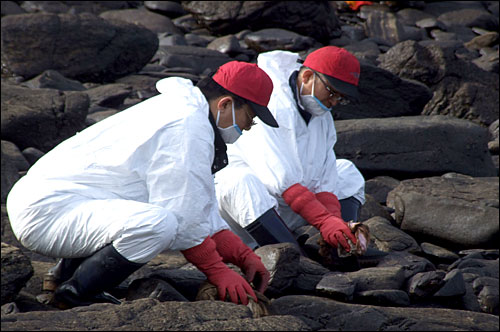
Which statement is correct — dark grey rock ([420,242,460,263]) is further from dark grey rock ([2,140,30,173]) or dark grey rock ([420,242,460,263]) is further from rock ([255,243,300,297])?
dark grey rock ([2,140,30,173])

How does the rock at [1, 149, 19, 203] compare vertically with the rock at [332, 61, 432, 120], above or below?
above

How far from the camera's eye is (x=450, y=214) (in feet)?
19.0

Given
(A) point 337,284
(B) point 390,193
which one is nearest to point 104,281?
(A) point 337,284

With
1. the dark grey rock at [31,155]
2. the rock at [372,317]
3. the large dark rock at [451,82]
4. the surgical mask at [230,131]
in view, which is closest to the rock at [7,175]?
the dark grey rock at [31,155]

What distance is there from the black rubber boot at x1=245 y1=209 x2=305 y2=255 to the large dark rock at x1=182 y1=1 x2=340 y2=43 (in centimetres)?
1070

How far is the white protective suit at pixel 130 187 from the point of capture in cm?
332

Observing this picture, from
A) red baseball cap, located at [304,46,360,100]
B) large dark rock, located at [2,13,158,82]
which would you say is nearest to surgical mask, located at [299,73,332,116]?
red baseball cap, located at [304,46,360,100]

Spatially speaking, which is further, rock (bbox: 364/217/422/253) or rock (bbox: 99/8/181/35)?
rock (bbox: 99/8/181/35)

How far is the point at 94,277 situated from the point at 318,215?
65.3 inches

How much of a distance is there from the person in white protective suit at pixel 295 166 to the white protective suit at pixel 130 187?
0.85m

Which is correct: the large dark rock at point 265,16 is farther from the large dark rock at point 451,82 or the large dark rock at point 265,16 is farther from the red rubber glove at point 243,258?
the red rubber glove at point 243,258

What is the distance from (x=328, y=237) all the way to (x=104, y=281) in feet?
5.10

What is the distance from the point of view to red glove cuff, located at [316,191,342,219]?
482 centimetres

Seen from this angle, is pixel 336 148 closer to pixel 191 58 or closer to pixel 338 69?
pixel 338 69
